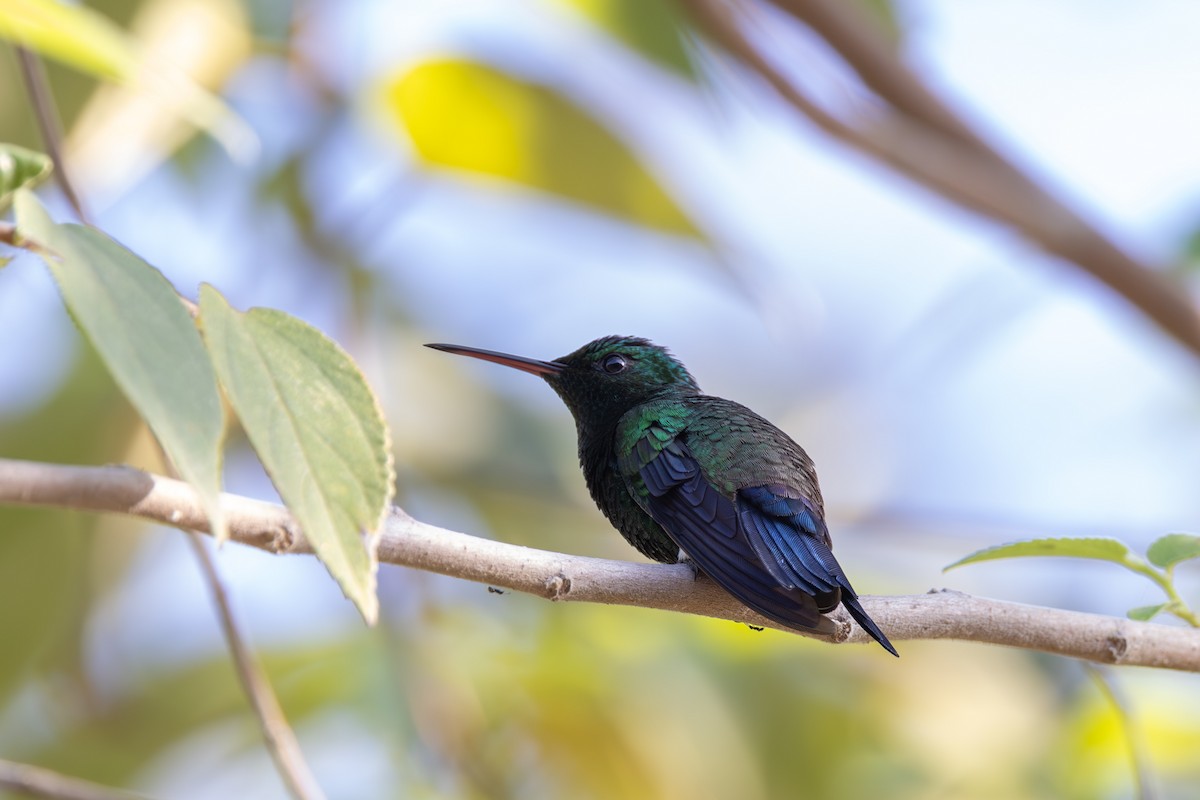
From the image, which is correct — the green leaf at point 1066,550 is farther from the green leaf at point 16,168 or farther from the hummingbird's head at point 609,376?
the hummingbird's head at point 609,376

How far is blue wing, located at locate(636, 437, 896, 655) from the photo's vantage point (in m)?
1.96

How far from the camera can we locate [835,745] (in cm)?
A: 390

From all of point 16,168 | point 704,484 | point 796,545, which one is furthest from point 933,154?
point 16,168

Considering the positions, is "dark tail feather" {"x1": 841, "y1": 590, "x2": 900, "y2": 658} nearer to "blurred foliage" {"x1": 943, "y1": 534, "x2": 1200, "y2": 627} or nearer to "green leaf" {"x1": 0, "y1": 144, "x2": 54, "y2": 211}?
"blurred foliage" {"x1": 943, "y1": 534, "x2": 1200, "y2": 627}

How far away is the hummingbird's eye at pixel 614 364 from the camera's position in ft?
10.8

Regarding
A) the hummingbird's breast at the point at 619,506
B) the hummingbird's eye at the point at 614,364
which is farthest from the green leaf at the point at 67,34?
the hummingbird's eye at the point at 614,364

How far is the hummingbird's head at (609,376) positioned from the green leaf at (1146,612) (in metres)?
1.47

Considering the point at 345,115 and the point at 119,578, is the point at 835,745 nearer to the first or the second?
the point at 119,578

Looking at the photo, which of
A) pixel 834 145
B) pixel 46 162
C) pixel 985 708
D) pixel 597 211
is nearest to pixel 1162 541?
pixel 46 162

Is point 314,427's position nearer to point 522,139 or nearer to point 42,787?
point 42,787

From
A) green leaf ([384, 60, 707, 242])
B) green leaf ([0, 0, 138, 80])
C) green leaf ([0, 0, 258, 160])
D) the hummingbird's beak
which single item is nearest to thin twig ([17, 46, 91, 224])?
green leaf ([0, 0, 258, 160])

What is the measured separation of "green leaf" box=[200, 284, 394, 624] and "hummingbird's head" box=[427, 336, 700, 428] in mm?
2014

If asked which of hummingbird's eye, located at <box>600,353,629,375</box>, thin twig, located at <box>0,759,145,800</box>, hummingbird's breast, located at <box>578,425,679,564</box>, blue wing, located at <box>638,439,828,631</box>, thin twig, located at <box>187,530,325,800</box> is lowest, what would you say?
thin twig, located at <box>0,759,145,800</box>

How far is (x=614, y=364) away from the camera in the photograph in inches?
129
